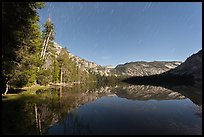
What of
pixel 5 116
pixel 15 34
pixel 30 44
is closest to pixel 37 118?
pixel 5 116

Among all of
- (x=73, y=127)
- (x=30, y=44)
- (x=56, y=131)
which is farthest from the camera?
(x=30, y=44)

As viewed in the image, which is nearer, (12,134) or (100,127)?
(12,134)

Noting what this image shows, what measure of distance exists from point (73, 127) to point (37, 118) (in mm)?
3969

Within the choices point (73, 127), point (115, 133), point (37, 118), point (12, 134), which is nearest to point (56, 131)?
point (73, 127)

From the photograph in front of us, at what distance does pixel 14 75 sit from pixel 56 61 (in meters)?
57.1

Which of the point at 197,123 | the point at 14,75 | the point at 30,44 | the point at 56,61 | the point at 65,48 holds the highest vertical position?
the point at 65,48

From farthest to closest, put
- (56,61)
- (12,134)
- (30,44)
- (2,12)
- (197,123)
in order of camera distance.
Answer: (56,61) < (30,44) < (2,12) < (197,123) < (12,134)

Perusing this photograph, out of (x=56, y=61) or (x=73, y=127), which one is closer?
(x=73, y=127)

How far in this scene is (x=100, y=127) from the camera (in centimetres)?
1400

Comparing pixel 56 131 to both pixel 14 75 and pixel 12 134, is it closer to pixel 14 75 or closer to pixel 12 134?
pixel 12 134

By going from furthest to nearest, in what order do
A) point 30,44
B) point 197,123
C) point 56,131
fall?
point 30,44 < point 197,123 < point 56,131

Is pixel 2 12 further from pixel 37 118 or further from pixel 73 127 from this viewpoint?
pixel 73 127

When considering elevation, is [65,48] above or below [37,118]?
above

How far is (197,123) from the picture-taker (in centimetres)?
1543
